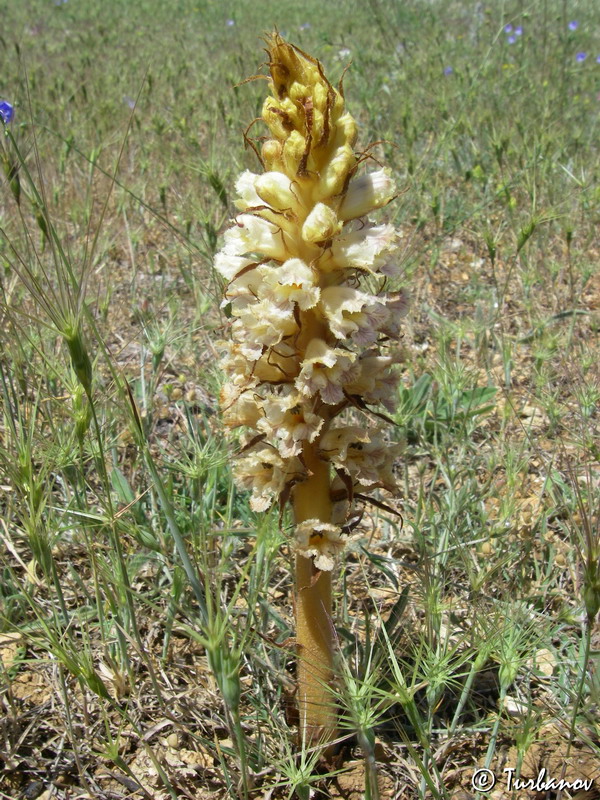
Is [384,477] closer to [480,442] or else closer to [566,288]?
[480,442]

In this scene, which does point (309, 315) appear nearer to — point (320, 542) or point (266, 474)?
point (266, 474)

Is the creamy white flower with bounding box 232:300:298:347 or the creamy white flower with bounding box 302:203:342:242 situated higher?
the creamy white flower with bounding box 302:203:342:242

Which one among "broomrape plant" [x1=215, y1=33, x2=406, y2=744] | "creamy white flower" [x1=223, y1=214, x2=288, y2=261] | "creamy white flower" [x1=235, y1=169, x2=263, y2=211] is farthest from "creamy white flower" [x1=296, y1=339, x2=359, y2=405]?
"creamy white flower" [x1=235, y1=169, x2=263, y2=211]

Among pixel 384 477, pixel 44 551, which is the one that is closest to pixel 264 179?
pixel 384 477

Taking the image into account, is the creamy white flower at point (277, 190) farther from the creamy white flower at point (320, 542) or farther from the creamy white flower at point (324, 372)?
the creamy white flower at point (320, 542)

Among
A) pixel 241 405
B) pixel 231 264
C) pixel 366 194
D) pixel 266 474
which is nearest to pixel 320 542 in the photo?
pixel 266 474

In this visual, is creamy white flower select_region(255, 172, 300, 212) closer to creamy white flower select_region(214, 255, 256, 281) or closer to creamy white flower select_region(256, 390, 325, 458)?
creamy white flower select_region(214, 255, 256, 281)

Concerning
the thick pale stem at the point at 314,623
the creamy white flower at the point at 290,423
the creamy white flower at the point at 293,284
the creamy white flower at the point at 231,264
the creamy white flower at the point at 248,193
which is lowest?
the thick pale stem at the point at 314,623

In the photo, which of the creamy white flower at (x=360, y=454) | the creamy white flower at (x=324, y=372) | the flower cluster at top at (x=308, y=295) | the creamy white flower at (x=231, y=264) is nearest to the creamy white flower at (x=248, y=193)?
the flower cluster at top at (x=308, y=295)
